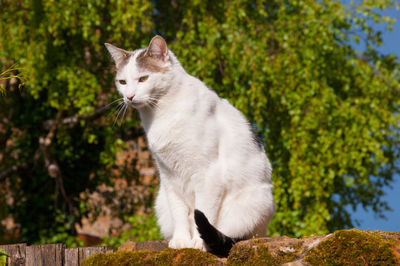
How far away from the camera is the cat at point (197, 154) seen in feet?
7.08

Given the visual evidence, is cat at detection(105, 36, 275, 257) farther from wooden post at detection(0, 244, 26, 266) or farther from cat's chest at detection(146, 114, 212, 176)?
wooden post at detection(0, 244, 26, 266)

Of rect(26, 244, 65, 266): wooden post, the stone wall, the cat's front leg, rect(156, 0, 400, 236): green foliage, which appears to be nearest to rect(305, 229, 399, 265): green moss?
the stone wall

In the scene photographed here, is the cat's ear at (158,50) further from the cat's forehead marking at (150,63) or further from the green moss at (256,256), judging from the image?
the green moss at (256,256)

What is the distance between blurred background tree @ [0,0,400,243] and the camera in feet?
14.0

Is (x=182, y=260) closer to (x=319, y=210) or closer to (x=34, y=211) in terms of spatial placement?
(x=319, y=210)

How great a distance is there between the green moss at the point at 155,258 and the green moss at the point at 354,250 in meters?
0.51

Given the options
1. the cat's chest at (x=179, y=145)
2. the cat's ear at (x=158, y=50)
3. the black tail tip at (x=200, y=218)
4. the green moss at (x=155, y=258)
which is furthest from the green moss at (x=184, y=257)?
the cat's ear at (x=158, y=50)

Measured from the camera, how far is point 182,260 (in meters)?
1.92

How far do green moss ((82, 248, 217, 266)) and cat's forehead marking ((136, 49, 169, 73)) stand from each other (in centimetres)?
89

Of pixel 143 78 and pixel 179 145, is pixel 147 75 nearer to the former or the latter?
pixel 143 78

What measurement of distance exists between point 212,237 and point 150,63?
933 mm

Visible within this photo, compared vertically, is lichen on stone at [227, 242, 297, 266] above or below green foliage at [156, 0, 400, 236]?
below

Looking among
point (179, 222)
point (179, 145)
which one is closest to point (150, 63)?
point (179, 145)

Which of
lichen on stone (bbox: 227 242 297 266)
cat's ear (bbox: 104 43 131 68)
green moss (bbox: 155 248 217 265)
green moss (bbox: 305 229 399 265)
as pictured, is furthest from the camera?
cat's ear (bbox: 104 43 131 68)
